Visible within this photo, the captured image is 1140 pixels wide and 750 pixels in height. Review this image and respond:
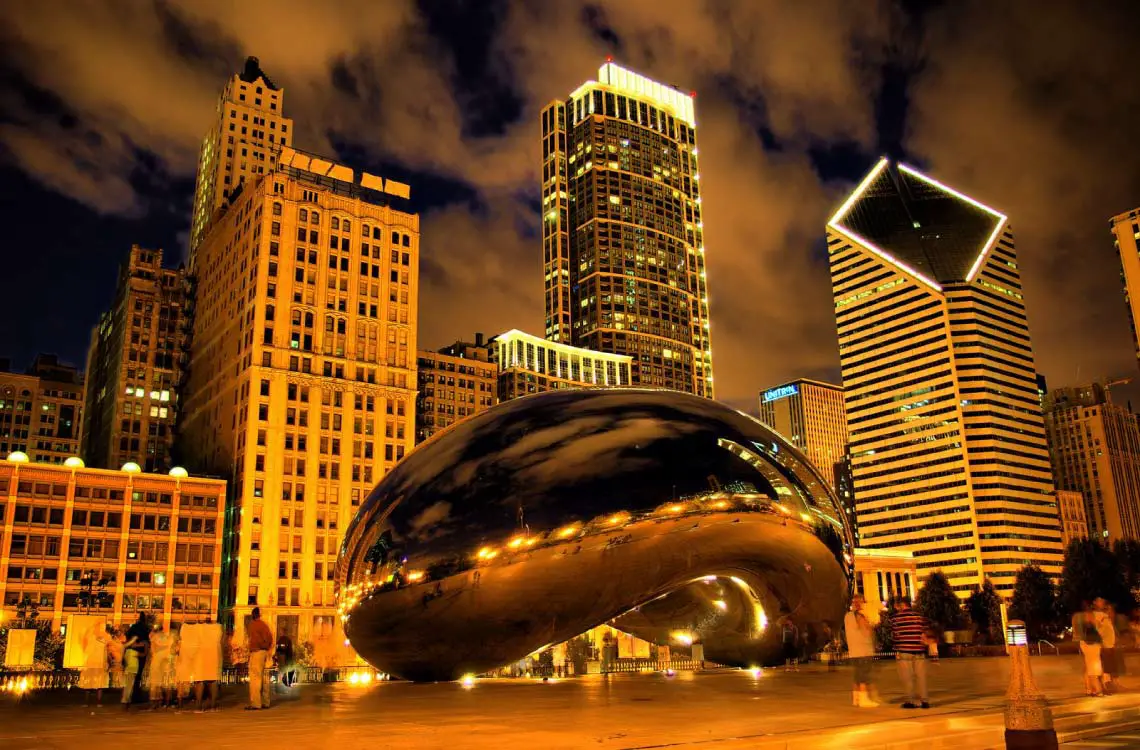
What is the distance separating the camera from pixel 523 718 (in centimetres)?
1094

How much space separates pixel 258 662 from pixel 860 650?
874 centimetres

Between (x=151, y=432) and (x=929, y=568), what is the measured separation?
500 ft

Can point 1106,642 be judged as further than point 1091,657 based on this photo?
Yes

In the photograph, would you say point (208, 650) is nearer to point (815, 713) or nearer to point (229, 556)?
point (815, 713)

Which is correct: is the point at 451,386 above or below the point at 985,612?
above

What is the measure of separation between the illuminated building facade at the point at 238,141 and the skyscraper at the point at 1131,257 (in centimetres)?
14045

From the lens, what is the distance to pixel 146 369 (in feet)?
416

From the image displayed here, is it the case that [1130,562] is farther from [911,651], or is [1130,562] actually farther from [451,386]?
[911,651]

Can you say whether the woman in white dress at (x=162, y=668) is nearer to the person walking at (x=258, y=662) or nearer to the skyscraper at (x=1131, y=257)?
the person walking at (x=258, y=662)

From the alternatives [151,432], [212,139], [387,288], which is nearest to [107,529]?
[151,432]

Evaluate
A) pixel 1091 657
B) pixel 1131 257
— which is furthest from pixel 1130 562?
pixel 1091 657

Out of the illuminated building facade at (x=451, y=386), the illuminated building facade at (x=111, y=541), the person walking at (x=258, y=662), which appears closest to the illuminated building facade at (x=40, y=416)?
the illuminated building facade at (x=451, y=386)

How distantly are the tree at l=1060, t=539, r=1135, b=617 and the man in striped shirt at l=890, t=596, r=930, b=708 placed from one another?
80.0m

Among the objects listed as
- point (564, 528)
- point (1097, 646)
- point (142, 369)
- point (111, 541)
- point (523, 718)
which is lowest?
point (523, 718)
